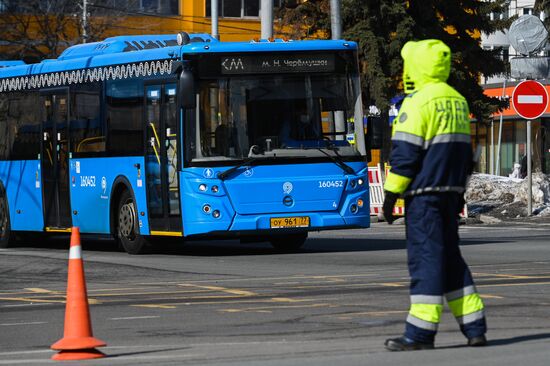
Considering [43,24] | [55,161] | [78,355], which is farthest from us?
[43,24]

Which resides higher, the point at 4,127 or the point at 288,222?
the point at 4,127

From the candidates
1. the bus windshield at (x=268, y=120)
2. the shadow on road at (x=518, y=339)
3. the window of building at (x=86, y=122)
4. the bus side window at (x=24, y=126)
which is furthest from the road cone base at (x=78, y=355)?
the bus side window at (x=24, y=126)

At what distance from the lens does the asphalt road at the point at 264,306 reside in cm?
925

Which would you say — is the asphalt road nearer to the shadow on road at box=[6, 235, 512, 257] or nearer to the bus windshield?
the shadow on road at box=[6, 235, 512, 257]

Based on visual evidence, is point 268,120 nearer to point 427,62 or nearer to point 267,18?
point 427,62

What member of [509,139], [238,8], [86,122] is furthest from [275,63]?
[238,8]

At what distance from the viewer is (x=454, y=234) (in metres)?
9.08

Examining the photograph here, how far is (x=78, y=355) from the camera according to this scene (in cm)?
937

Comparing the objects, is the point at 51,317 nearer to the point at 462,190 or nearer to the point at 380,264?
the point at 462,190

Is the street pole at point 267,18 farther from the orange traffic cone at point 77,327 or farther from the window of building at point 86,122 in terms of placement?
the orange traffic cone at point 77,327

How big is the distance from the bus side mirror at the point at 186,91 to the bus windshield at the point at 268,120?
1.11ft

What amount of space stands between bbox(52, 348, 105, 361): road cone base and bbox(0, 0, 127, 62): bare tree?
47783mm

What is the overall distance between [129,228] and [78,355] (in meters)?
12.5

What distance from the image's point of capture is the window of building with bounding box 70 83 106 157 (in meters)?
22.6
